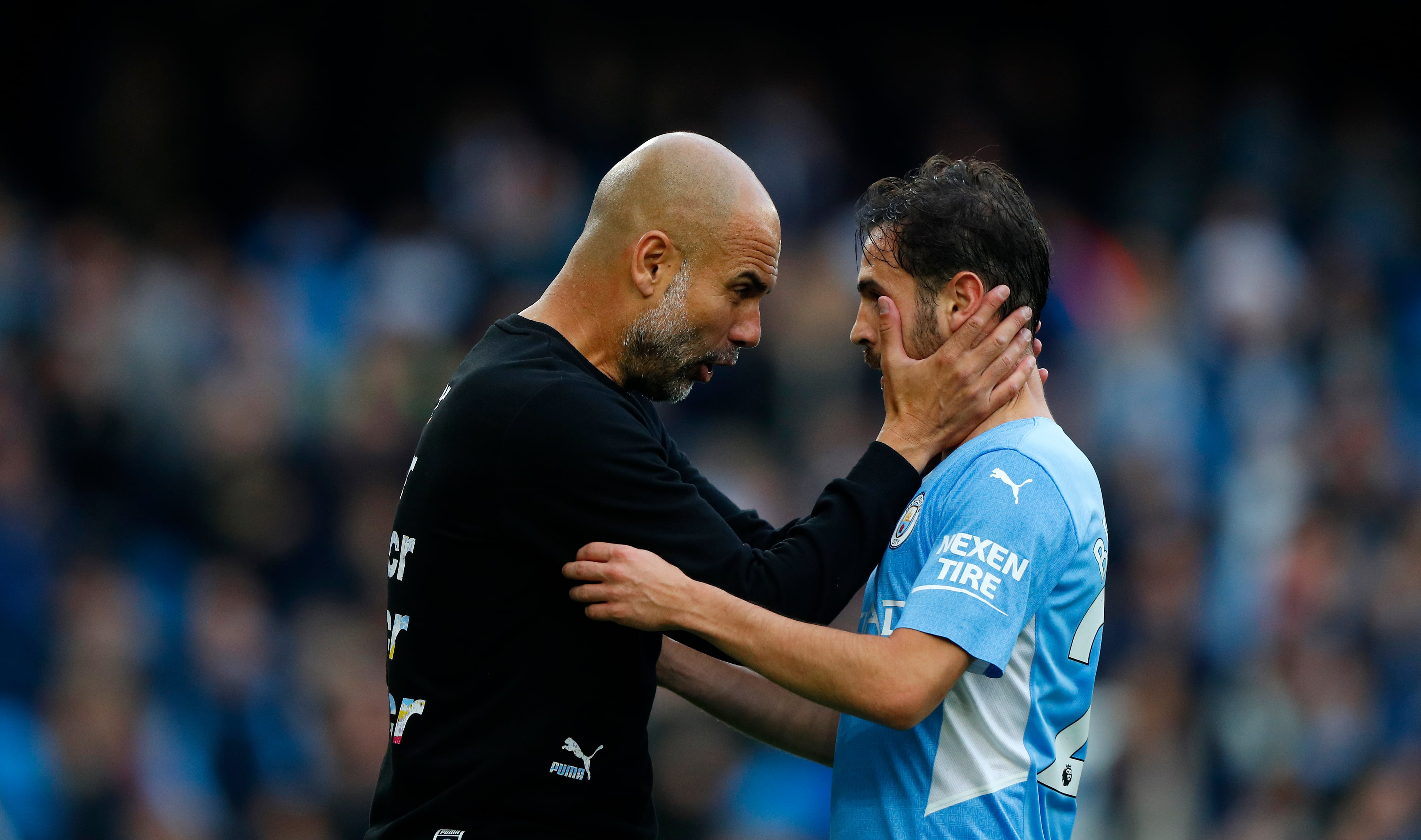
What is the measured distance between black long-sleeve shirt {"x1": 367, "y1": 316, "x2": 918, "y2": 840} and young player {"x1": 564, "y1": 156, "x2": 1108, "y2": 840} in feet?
0.37

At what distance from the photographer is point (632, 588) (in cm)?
326

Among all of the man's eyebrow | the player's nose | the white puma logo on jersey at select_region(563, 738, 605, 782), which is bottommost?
the white puma logo on jersey at select_region(563, 738, 605, 782)

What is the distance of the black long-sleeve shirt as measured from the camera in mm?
3389

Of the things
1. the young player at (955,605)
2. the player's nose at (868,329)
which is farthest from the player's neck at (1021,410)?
the player's nose at (868,329)

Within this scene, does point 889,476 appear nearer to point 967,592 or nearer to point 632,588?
point 967,592

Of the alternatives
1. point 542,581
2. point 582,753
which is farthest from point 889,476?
point 582,753

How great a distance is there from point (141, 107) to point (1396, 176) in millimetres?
10217

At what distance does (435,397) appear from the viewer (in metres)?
9.30

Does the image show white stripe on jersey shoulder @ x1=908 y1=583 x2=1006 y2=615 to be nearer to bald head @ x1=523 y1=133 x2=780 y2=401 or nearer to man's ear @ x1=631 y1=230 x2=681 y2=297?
bald head @ x1=523 y1=133 x2=780 y2=401

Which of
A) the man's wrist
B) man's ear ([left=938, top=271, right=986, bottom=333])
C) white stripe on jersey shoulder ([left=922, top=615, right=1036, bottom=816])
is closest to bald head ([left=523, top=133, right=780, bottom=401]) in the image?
man's ear ([left=938, top=271, right=986, bottom=333])

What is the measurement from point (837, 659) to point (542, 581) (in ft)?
2.55

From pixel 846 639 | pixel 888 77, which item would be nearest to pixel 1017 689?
pixel 846 639

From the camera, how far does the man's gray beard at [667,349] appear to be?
12.2 feet

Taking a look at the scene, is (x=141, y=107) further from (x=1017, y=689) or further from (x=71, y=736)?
(x=1017, y=689)
